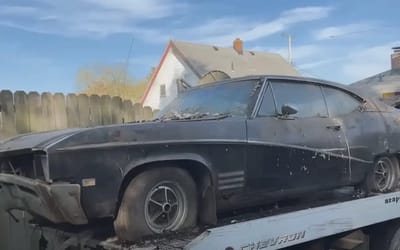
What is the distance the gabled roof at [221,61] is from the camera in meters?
34.7

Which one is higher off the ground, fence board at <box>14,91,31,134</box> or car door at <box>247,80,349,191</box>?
fence board at <box>14,91,31,134</box>

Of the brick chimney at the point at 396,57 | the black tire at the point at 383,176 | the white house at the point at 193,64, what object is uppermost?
the white house at the point at 193,64

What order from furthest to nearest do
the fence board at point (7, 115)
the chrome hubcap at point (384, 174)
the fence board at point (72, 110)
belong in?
1. the fence board at point (72, 110)
2. the fence board at point (7, 115)
3. the chrome hubcap at point (384, 174)

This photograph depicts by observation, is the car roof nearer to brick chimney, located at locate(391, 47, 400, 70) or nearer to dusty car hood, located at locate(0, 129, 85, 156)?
dusty car hood, located at locate(0, 129, 85, 156)

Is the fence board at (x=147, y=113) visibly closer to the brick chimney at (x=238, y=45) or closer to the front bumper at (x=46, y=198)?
the front bumper at (x=46, y=198)

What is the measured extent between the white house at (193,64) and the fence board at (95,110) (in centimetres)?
2690

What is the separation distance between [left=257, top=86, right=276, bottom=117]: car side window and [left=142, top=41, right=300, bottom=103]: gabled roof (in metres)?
28.5

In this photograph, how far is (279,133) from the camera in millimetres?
4676

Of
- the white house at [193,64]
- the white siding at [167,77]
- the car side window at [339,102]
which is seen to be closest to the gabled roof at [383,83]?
the car side window at [339,102]

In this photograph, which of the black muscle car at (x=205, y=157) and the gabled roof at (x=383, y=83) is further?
the gabled roof at (x=383, y=83)

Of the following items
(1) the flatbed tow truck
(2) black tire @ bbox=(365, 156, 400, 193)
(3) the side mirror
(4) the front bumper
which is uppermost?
(3) the side mirror

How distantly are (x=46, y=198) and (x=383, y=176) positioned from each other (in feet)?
12.8

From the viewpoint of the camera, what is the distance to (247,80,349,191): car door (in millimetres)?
4500

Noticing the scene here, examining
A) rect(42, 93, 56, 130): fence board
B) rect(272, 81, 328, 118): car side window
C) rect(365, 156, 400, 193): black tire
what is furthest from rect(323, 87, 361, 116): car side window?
rect(42, 93, 56, 130): fence board
